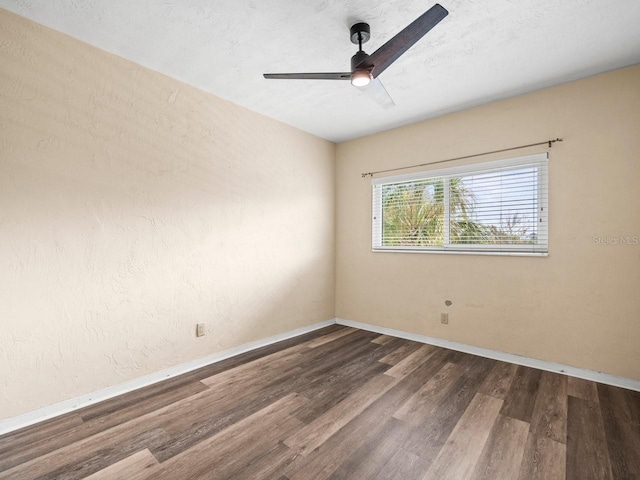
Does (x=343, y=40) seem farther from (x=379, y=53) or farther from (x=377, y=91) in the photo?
(x=379, y=53)

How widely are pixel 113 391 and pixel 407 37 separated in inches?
120

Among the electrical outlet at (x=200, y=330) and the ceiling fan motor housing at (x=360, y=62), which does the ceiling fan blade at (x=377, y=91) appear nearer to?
the ceiling fan motor housing at (x=360, y=62)

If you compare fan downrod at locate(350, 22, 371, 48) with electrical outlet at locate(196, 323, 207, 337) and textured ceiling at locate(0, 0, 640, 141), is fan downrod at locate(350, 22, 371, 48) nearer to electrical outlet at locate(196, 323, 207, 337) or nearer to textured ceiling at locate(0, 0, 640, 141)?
textured ceiling at locate(0, 0, 640, 141)

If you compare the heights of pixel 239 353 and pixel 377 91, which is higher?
pixel 377 91

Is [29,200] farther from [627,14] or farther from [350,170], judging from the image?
[627,14]

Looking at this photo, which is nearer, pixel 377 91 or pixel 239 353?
pixel 377 91

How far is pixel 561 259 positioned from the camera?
8.90 feet

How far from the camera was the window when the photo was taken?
113 inches

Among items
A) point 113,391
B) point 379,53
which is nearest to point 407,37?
point 379,53

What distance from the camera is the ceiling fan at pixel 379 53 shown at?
1528 millimetres

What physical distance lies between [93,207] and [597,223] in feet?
13.0

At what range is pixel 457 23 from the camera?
198cm

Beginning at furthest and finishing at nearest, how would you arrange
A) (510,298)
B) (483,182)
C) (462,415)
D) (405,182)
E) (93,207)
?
(405,182), (483,182), (510,298), (93,207), (462,415)

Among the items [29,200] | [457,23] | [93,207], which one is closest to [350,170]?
[457,23]
